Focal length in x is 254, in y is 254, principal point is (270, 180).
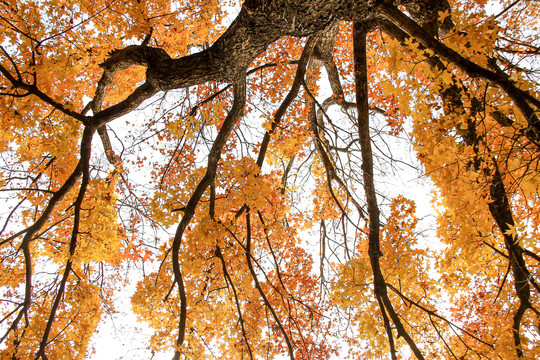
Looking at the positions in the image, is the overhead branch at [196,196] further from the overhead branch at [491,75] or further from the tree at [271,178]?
the overhead branch at [491,75]

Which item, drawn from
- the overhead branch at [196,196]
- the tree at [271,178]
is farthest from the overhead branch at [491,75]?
the overhead branch at [196,196]

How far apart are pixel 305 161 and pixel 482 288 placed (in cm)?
467

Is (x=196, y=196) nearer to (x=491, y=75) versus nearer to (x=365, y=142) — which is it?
(x=365, y=142)

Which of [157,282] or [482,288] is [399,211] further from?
[482,288]

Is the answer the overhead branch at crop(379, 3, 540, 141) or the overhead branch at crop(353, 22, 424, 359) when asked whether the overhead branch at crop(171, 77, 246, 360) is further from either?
the overhead branch at crop(379, 3, 540, 141)

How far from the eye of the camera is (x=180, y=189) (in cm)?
314

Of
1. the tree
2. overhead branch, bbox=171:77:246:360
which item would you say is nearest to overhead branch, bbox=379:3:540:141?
the tree

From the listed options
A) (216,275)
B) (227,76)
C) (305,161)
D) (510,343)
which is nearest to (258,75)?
(305,161)

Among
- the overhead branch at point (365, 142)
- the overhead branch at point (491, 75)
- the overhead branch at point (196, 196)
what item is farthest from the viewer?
the overhead branch at point (365, 142)

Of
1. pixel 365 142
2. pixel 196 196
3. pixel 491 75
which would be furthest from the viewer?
pixel 365 142

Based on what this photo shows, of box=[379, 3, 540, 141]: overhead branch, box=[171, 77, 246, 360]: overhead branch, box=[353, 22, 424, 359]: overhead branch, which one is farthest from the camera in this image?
box=[353, 22, 424, 359]: overhead branch

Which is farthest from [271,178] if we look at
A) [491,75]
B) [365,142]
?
[491,75]

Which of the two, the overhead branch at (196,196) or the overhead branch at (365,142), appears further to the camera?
the overhead branch at (365,142)

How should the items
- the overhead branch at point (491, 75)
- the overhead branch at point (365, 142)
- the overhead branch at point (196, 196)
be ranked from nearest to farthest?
1. the overhead branch at point (491, 75)
2. the overhead branch at point (196, 196)
3. the overhead branch at point (365, 142)
